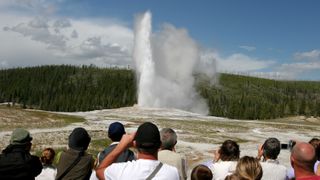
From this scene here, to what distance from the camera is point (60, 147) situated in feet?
92.2

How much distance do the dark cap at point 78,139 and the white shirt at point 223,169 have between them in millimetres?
2021

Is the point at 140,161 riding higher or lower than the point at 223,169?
higher

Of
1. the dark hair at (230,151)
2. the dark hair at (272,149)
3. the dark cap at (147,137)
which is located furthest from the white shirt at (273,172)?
the dark cap at (147,137)

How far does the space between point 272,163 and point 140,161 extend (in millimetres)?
3027

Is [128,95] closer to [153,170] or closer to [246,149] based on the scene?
[246,149]

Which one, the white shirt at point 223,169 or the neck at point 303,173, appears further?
the white shirt at point 223,169

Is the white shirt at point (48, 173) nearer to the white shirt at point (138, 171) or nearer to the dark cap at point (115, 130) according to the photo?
the dark cap at point (115, 130)

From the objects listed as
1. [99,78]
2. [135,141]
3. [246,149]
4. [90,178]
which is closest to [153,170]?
[135,141]

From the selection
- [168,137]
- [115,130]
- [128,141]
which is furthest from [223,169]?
[128,141]

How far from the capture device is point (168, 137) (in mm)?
Result: 7008

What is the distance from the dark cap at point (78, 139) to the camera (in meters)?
6.70

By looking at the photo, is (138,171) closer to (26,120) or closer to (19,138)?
(19,138)

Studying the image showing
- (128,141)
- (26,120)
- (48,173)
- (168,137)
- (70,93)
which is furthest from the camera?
(70,93)

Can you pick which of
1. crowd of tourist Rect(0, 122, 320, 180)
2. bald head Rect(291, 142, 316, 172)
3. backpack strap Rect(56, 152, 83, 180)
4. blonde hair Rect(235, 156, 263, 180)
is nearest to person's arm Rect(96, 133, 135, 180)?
crowd of tourist Rect(0, 122, 320, 180)
